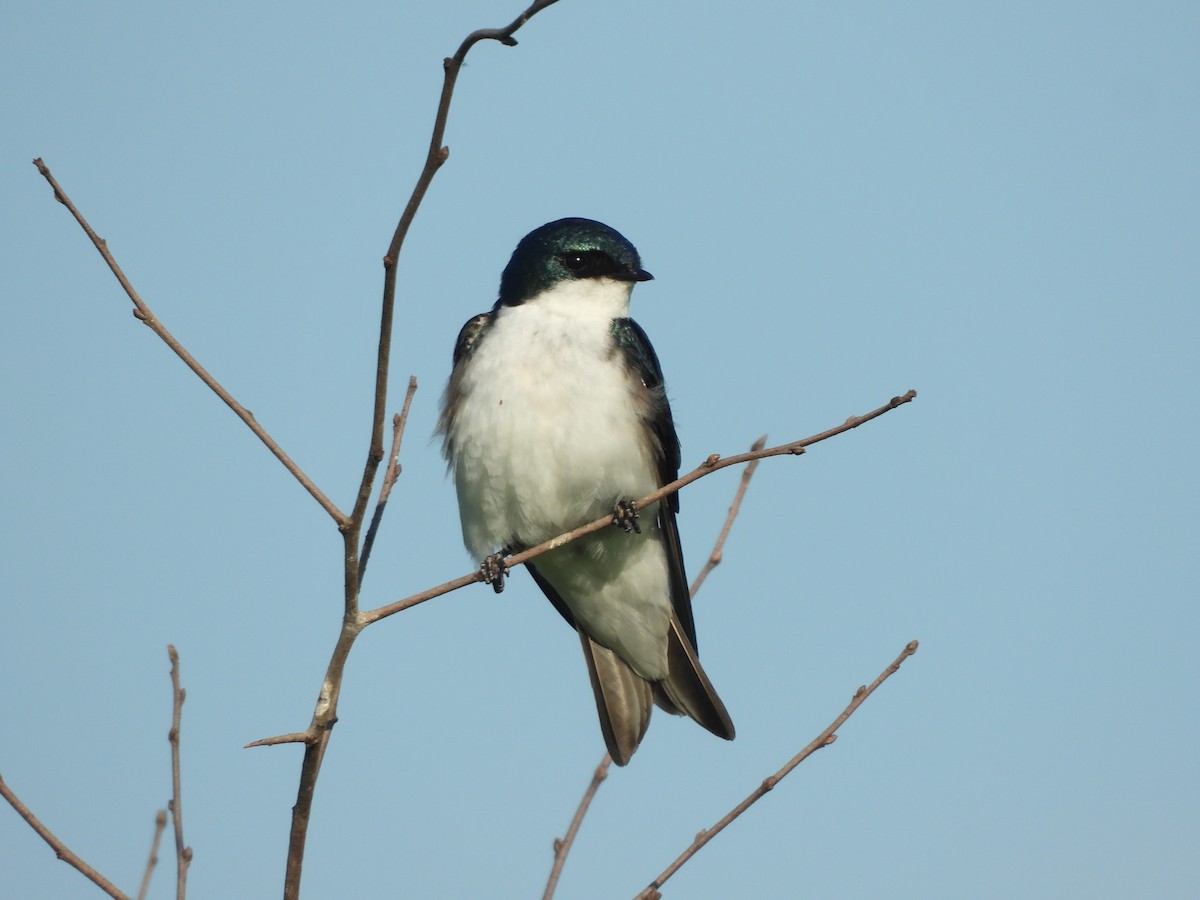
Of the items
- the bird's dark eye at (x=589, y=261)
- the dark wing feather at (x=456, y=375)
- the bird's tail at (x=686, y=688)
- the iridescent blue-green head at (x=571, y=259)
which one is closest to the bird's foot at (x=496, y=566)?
the dark wing feather at (x=456, y=375)

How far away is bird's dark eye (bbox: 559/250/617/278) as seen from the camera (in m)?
7.32

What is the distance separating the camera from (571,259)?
735cm

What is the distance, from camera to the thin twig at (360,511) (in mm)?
3416

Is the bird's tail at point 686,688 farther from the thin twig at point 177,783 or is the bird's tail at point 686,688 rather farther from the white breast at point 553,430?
the thin twig at point 177,783

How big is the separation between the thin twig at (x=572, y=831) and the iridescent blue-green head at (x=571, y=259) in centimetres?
300

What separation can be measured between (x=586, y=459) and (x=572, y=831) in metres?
2.31

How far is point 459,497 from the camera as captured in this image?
719 cm

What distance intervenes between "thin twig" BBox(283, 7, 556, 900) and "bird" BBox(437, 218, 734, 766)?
2.12 m

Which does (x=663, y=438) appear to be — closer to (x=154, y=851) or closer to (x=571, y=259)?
(x=571, y=259)

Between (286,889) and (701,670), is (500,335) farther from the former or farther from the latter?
(286,889)

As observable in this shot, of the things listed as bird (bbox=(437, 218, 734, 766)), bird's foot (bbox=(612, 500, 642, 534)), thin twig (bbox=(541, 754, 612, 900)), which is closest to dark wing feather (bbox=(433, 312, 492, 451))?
bird (bbox=(437, 218, 734, 766))

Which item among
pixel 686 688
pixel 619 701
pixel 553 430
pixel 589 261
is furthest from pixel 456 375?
pixel 686 688

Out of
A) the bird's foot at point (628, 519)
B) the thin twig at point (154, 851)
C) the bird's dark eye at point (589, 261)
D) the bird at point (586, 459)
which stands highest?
the bird's dark eye at point (589, 261)

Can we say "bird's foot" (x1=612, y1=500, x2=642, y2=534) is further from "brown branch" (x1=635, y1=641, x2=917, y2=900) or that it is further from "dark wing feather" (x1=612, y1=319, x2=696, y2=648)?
"brown branch" (x1=635, y1=641, x2=917, y2=900)
